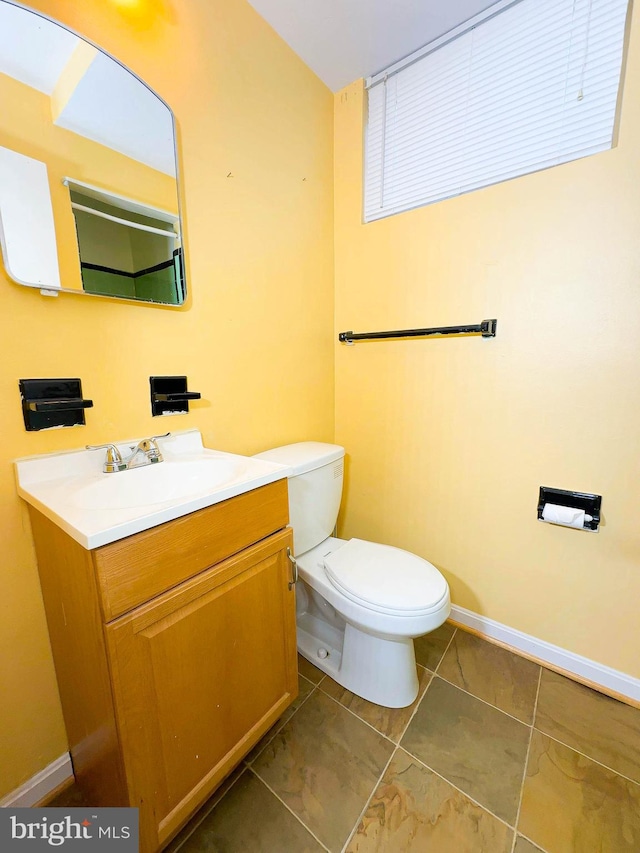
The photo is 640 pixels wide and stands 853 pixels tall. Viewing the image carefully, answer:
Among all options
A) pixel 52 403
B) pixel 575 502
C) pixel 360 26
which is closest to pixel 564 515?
pixel 575 502

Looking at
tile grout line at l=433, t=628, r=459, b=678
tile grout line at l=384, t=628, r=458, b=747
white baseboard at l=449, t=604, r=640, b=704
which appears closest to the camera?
tile grout line at l=384, t=628, r=458, b=747

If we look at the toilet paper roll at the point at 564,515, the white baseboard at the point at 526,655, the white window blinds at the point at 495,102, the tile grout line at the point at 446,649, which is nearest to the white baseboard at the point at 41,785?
the white baseboard at the point at 526,655

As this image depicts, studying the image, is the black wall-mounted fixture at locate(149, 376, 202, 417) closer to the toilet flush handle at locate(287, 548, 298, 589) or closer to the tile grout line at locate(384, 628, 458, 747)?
the toilet flush handle at locate(287, 548, 298, 589)

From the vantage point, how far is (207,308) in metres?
1.17

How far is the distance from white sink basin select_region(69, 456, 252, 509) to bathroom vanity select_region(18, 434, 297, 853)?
0.28ft

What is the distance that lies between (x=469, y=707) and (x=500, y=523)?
649mm

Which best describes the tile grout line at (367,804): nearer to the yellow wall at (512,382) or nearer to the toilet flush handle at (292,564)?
the toilet flush handle at (292,564)

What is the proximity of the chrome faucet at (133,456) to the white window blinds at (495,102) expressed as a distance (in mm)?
1371

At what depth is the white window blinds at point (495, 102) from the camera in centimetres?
105

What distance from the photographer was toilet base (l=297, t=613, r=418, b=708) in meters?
1.16

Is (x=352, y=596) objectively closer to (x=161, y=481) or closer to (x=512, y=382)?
(x=161, y=481)

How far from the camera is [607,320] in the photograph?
43.3 inches

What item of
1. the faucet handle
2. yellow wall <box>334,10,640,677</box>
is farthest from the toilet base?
the faucet handle

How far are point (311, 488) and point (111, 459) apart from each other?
658mm
